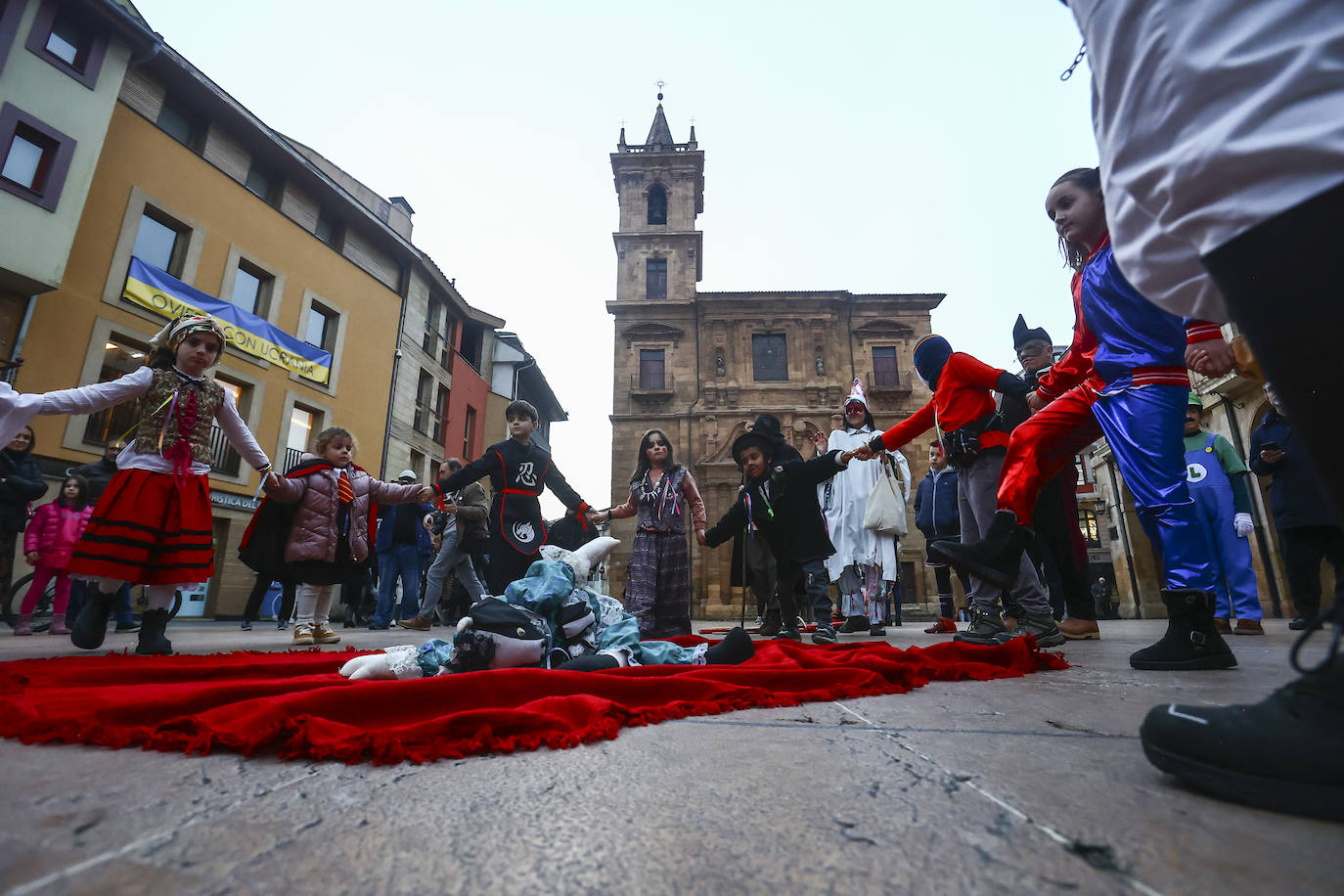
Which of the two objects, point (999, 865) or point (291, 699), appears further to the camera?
point (291, 699)

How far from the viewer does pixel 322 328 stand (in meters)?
15.9

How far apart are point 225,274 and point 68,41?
428cm

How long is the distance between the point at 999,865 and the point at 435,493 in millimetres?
4976

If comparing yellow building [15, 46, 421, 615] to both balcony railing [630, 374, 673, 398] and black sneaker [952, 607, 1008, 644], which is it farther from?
black sneaker [952, 607, 1008, 644]

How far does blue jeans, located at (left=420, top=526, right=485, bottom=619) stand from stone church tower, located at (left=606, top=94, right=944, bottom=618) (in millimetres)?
13586

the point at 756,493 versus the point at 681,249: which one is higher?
the point at 681,249

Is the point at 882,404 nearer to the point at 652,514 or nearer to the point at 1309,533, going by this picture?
the point at 1309,533

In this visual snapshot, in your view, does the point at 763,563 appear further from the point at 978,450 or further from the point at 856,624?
the point at 978,450

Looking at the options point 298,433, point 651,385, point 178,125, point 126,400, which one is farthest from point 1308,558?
point 651,385

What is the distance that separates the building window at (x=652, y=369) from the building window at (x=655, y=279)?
295 centimetres

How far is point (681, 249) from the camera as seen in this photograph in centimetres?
2625

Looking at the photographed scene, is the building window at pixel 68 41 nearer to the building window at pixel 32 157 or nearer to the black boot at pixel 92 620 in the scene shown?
the building window at pixel 32 157

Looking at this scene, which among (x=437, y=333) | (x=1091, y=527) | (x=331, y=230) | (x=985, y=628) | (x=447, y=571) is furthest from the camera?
(x=1091, y=527)

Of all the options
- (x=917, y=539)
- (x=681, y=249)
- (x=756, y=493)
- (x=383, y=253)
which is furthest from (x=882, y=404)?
(x=756, y=493)
